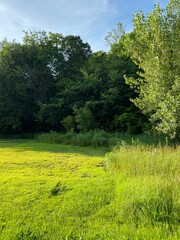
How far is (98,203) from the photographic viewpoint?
12.2 feet

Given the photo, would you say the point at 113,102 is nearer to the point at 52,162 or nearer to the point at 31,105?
the point at 31,105

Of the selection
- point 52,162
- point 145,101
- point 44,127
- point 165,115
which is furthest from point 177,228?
point 44,127

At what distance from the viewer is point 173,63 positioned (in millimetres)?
7422

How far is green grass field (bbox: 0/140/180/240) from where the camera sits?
9.37 feet

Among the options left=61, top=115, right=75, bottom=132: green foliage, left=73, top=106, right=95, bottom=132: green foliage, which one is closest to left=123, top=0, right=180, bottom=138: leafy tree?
left=73, top=106, right=95, bottom=132: green foliage

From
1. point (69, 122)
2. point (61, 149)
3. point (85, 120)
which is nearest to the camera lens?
point (61, 149)

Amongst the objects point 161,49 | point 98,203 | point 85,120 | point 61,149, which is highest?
point 161,49

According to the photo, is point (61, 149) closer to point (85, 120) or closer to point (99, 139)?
point (99, 139)

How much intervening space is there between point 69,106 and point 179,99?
37.1ft

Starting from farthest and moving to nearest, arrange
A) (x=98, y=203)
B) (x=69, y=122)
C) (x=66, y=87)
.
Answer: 1. (x=66, y=87)
2. (x=69, y=122)
3. (x=98, y=203)

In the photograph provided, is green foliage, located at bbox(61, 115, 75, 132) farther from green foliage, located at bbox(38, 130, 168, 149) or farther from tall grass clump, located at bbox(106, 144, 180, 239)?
tall grass clump, located at bbox(106, 144, 180, 239)

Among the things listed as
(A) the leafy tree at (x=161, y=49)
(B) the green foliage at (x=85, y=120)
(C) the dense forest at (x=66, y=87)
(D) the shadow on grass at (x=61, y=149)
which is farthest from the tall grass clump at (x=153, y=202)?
(B) the green foliage at (x=85, y=120)

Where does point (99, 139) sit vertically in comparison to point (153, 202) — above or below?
above

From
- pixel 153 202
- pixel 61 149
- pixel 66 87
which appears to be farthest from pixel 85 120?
pixel 153 202
